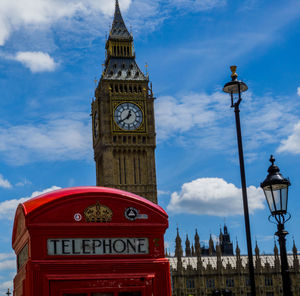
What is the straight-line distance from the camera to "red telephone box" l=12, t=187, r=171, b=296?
762cm

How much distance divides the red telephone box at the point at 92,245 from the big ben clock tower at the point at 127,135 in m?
55.1

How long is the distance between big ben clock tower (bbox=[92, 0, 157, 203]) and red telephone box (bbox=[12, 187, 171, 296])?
55146mm

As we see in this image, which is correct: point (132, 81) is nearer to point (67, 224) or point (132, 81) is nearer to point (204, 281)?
point (204, 281)

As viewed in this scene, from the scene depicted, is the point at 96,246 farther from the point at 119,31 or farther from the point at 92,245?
the point at 119,31

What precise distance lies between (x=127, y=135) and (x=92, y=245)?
56261 mm

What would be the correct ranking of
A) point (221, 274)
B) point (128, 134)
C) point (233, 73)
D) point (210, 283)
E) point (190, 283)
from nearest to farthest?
1. point (233, 73)
2. point (128, 134)
3. point (190, 283)
4. point (210, 283)
5. point (221, 274)

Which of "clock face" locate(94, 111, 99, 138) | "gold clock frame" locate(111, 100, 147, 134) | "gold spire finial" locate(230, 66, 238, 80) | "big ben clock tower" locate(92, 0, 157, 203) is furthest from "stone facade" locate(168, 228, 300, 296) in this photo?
"gold spire finial" locate(230, 66, 238, 80)

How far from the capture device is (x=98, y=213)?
800 cm

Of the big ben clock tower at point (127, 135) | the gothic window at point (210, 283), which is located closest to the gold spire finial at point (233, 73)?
the big ben clock tower at point (127, 135)

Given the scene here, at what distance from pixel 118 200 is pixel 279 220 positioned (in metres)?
2.38

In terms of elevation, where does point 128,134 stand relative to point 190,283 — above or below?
above

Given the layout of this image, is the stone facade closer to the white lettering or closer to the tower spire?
the tower spire

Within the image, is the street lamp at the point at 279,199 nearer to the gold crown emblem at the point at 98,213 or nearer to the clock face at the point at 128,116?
the gold crown emblem at the point at 98,213

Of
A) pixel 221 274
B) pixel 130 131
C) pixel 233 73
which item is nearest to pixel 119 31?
pixel 130 131
